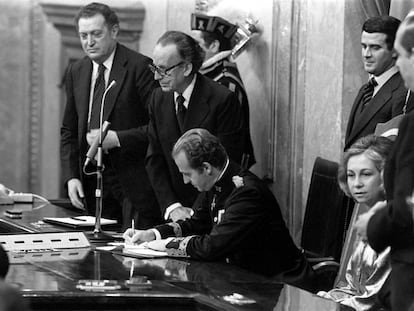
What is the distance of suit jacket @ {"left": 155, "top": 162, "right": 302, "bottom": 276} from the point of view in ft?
16.1

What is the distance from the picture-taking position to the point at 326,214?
589 cm

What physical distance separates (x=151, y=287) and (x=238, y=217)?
1.09 meters

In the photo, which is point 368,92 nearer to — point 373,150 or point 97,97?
point 373,150

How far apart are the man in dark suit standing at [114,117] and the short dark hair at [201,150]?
1.41 m

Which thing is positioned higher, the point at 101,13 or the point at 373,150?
the point at 101,13

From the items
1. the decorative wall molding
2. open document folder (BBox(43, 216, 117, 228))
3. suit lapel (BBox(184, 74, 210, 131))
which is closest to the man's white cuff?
open document folder (BBox(43, 216, 117, 228))

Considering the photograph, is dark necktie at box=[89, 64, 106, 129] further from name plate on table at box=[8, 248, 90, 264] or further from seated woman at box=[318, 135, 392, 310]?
seated woman at box=[318, 135, 392, 310]

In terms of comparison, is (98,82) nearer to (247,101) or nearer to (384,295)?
A: (247,101)

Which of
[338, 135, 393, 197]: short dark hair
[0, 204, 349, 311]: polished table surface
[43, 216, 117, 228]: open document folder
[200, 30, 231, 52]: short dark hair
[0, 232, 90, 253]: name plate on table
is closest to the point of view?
[0, 204, 349, 311]: polished table surface

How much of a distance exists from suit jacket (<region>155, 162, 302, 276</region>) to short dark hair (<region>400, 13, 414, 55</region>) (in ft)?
6.13

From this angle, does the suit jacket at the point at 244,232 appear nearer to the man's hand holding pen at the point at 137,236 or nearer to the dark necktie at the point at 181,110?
the man's hand holding pen at the point at 137,236

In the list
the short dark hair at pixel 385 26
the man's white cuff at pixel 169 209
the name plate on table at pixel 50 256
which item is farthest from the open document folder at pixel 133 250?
the short dark hair at pixel 385 26

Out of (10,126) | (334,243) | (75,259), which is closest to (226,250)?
(75,259)

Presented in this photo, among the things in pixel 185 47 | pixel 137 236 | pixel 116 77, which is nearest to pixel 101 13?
pixel 116 77
